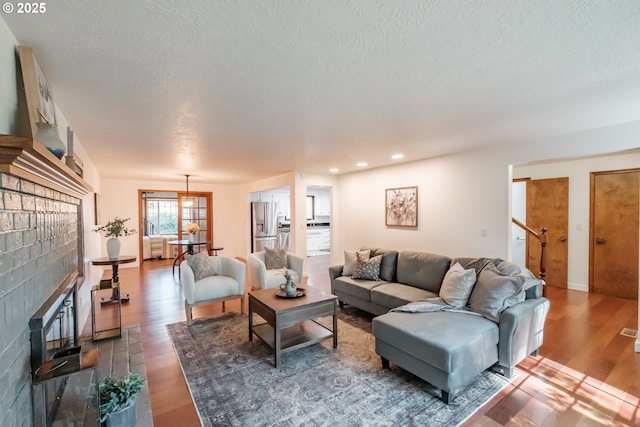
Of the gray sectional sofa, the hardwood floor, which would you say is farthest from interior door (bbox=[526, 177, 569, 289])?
the gray sectional sofa

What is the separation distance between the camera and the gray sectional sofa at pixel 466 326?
216cm

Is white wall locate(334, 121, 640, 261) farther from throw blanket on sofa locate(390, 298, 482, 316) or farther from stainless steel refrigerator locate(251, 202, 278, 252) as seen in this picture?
stainless steel refrigerator locate(251, 202, 278, 252)

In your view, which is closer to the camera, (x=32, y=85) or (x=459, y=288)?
(x=32, y=85)

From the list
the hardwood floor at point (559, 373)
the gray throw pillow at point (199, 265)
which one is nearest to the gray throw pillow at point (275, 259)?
the hardwood floor at point (559, 373)

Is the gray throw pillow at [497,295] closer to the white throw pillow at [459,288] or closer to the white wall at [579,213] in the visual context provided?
the white throw pillow at [459,288]

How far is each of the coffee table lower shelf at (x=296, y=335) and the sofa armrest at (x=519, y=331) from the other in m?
1.56

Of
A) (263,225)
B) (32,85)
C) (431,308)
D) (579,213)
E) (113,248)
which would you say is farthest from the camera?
(263,225)

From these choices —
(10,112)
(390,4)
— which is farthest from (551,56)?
(10,112)

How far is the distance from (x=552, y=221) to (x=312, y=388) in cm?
542

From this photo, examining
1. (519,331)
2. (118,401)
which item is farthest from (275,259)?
(519,331)

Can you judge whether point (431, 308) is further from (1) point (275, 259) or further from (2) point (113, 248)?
(2) point (113, 248)

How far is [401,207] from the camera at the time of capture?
5.26 metres

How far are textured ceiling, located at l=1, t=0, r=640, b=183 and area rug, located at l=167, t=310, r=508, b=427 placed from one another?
2.28 metres

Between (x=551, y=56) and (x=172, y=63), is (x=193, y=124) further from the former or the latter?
(x=551, y=56)
